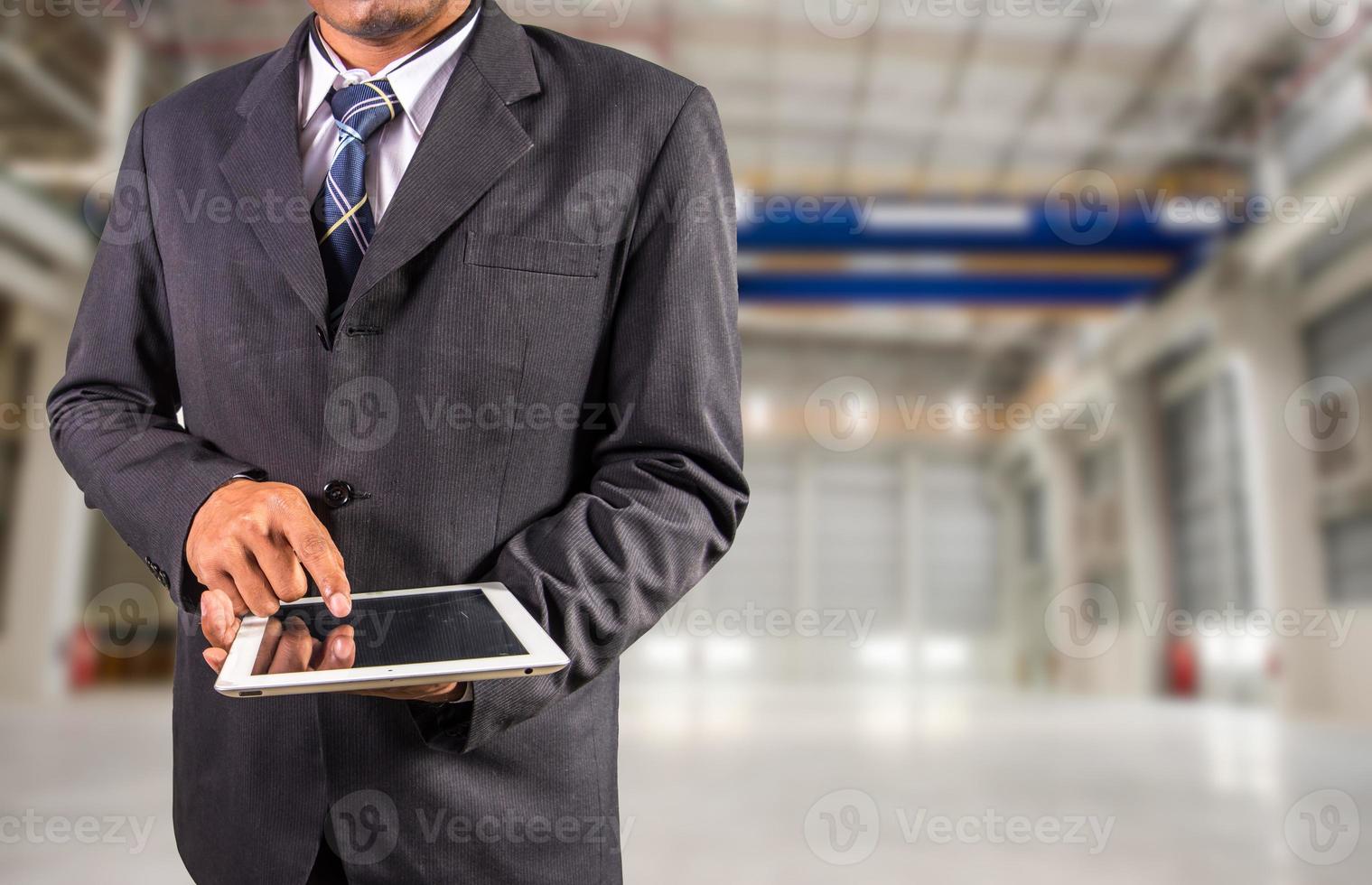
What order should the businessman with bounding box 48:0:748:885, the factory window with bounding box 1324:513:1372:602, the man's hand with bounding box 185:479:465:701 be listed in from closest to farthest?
the man's hand with bounding box 185:479:465:701 < the businessman with bounding box 48:0:748:885 < the factory window with bounding box 1324:513:1372:602

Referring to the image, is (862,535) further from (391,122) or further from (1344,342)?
(391,122)

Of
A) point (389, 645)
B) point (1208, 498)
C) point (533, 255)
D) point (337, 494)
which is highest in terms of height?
point (1208, 498)

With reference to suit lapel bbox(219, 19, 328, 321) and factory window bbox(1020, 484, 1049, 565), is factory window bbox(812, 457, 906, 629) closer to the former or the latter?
factory window bbox(1020, 484, 1049, 565)

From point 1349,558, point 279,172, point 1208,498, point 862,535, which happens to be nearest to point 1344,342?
point 1349,558

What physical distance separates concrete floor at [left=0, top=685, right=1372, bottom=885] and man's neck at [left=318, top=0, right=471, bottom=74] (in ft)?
7.93

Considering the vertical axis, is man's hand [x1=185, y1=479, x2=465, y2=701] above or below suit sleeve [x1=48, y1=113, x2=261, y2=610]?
below

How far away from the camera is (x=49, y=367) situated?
1035 cm

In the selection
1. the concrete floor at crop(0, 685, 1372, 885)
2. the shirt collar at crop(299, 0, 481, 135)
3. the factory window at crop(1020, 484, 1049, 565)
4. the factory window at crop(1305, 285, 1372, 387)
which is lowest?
the concrete floor at crop(0, 685, 1372, 885)

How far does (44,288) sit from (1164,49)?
11402 mm

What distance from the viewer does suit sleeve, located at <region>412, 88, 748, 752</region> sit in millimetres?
735

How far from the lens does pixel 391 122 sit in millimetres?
941

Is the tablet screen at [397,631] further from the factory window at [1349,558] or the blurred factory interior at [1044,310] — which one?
the factory window at [1349,558]

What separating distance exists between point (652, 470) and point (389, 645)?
0.27 meters

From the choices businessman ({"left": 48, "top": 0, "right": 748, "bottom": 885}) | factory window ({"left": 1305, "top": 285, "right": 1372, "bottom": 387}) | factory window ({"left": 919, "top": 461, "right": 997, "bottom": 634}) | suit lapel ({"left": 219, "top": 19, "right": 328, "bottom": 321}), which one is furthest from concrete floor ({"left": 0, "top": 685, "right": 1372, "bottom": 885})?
factory window ({"left": 919, "top": 461, "right": 997, "bottom": 634})
